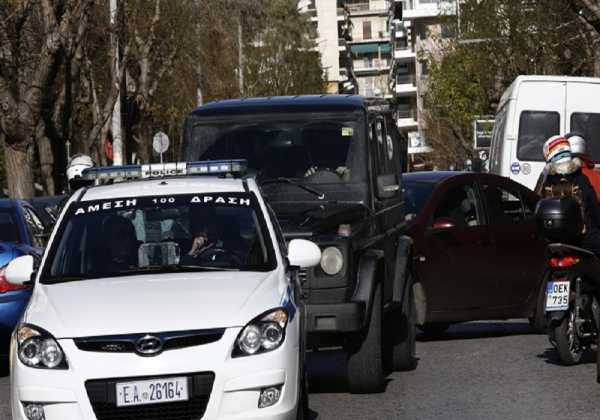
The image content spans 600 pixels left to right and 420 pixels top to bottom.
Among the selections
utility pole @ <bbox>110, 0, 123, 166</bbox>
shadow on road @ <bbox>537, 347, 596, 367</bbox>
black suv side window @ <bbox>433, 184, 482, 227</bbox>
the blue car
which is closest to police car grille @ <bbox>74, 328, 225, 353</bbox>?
shadow on road @ <bbox>537, 347, 596, 367</bbox>

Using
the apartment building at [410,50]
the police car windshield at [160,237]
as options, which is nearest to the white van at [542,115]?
the police car windshield at [160,237]

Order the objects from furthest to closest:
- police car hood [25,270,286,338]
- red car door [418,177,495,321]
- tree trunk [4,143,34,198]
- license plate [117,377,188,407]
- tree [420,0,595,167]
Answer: tree [420,0,595,167] < tree trunk [4,143,34,198] < red car door [418,177,495,321] < police car hood [25,270,286,338] < license plate [117,377,188,407]

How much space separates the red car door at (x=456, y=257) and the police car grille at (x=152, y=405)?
6973mm

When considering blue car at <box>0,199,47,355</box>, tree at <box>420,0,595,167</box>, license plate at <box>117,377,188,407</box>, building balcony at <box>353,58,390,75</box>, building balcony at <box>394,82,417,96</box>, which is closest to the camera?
license plate at <box>117,377,188,407</box>

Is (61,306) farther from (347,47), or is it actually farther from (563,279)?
(347,47)

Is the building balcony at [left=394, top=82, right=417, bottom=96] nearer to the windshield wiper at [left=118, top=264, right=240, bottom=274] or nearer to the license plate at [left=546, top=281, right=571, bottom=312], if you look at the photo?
the license plate at [left=546, top=281, right=571, bottom=312]

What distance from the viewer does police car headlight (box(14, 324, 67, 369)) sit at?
862cm

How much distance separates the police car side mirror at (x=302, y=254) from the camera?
32.2 feet

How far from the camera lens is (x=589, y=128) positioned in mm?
27141

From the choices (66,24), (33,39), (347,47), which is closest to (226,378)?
(66,24)

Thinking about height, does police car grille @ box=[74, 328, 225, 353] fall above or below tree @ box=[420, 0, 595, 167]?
above

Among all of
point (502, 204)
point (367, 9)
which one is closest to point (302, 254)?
point (502, 204)

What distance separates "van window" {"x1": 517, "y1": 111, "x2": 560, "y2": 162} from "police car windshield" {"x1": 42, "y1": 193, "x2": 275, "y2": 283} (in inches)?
→ 677

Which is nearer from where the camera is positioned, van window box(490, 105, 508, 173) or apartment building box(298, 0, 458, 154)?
van window box(490, 105, 508, 173)
